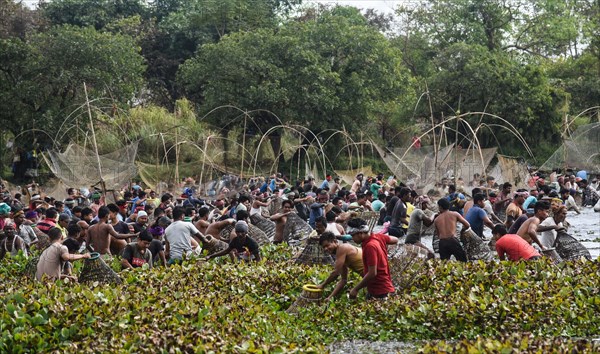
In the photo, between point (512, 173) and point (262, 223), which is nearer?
point (262, 223)

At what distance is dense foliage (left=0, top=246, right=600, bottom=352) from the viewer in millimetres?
9188

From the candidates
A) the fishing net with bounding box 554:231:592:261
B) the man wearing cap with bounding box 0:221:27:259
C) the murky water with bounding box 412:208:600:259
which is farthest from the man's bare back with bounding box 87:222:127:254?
the murky water with bounding box 412:208:600:259

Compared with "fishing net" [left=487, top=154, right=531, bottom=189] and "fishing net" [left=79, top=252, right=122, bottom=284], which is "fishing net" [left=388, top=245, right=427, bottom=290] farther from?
"fishing net" [left=487, top=154, right=531, bottom=189]

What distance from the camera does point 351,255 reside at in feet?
38.0

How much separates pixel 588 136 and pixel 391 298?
22.9 metres

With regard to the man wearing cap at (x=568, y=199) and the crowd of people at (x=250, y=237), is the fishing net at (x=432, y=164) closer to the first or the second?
the man wearing cap at (x=568, y=199)

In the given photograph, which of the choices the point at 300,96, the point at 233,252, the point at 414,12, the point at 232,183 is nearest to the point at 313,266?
the point at 233,252

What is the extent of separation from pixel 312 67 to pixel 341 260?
25837 millimetres

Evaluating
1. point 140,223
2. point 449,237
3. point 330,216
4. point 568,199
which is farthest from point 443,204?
point 568,199

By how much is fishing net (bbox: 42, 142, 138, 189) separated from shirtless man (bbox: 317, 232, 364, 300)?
55.2 ft

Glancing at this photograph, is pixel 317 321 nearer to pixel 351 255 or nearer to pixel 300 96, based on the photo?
pixel 351 255

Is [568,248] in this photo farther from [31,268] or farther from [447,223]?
[31,268]

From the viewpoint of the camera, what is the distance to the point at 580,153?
32.7 metres

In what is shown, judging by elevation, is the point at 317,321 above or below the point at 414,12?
below
